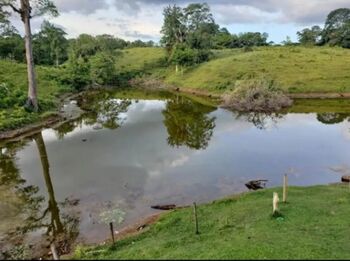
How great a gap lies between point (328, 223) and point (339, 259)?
4581 mm

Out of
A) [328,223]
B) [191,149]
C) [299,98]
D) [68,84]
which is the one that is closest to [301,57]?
[299,98]

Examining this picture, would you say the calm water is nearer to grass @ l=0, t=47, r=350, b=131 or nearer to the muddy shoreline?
the muddy shoreline

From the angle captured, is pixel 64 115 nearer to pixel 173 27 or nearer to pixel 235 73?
pixel 235 73

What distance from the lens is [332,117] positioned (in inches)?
1976

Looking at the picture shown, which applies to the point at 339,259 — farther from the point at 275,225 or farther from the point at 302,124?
the point at 302,124

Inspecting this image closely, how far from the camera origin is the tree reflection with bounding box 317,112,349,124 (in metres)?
48.0

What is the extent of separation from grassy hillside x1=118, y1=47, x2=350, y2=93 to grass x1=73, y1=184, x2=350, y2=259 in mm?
45455

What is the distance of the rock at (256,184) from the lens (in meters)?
25.9

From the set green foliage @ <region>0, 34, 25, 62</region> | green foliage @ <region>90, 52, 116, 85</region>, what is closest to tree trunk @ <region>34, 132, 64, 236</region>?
green foliage @ <region>90, 52, 116, 85</region>

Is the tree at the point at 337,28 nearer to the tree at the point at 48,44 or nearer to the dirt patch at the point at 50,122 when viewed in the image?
the tree at the point at 48,44

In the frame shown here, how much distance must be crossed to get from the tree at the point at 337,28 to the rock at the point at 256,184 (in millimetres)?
89799

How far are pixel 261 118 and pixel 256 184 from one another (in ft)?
76.5

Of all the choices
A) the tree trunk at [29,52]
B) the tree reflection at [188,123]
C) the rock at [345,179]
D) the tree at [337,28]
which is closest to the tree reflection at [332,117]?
the tree reflection at [188,123]

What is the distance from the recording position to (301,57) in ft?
262
